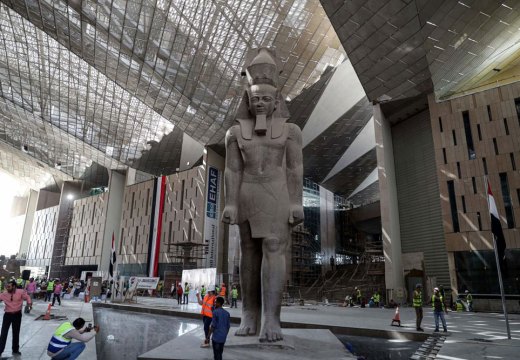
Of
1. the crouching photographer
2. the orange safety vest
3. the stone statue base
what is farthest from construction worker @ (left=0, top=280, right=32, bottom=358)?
the orange safety vest

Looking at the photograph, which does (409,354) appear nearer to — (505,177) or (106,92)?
(505,177)

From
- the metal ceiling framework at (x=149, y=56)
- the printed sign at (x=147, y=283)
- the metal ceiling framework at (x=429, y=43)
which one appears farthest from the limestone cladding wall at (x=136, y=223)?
the metal ceiling framework at (x=429, y=43)

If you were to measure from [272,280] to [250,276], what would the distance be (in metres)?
0.62

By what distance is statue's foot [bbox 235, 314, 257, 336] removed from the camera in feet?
21.1

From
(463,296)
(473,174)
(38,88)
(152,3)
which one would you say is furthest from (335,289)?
(38,88)

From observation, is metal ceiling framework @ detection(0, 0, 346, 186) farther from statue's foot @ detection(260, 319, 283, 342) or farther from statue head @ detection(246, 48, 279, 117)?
statue's foot @ detection(260, 319, 283, 342)

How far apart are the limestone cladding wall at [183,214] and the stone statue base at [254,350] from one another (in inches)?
1198

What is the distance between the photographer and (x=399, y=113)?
94.9 ft

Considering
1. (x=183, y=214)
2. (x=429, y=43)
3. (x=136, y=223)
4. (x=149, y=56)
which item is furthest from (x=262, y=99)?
(x=136, y=223)

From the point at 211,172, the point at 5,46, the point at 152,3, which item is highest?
the point at 5,46

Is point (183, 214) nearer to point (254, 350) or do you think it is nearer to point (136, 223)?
point (136, 223)

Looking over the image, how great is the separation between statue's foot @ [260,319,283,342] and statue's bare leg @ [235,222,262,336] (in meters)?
0.70

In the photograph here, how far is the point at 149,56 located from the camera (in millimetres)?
27203

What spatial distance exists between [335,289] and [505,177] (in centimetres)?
1693
